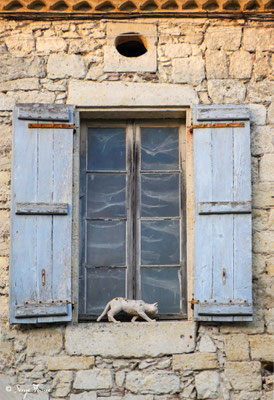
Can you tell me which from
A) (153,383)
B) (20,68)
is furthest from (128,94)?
(153,383)

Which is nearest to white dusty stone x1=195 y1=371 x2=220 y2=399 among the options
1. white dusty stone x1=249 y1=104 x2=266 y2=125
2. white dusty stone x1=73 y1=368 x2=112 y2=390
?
white dusty stone x1=73 y1=368 x2=112 y2=390

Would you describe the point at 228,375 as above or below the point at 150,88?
below

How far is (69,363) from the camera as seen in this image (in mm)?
5461

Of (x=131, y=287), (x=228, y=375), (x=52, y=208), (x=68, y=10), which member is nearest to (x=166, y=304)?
(x=131, y=287)

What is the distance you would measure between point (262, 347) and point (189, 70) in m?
2.11

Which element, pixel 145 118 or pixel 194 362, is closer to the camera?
pixel 194 362

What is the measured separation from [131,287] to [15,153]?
1.28 m

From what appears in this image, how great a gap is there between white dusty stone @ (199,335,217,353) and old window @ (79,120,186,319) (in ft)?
1.01

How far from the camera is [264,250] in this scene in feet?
18.5

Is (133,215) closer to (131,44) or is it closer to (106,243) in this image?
(106,243)

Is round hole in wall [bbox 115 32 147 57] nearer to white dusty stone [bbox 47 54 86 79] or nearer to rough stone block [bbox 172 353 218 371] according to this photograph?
white dusty stone [bbox 47 54 86 79]

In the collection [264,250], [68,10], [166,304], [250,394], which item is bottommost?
[250,394]

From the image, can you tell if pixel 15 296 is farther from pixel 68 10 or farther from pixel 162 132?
pixel 68 10

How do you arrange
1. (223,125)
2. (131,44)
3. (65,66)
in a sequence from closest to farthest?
(223,125)
(65,66)
(131,44)
